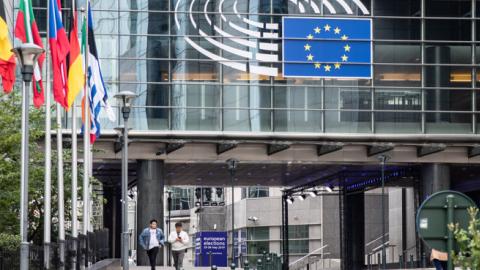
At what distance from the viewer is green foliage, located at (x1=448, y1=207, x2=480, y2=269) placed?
1392 cm

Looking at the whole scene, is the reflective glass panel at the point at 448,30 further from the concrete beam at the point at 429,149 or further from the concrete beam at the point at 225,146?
the concrete beam at the point at 225,146

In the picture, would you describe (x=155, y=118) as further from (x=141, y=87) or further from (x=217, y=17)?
(x=217, y=17)

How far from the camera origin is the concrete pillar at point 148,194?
191 feet

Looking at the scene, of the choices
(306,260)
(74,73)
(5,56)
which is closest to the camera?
(5,56)

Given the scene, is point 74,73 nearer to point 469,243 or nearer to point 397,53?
point 469,243

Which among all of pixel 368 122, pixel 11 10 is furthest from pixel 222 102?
pixel 11 10

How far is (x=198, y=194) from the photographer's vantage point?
120m

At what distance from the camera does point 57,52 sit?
99.8ft

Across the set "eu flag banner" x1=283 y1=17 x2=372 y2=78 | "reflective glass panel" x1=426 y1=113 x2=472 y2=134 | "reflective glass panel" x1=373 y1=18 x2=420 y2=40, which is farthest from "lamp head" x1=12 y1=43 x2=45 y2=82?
"reflective glass panel" x1=426 y1=113 x2=472 y2=134

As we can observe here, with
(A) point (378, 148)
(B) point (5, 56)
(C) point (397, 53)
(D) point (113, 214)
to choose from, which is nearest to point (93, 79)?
(B) point (5, 56)

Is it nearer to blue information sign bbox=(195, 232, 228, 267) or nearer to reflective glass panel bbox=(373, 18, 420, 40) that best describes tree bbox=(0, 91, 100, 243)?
reflective glass panel bbox=(373, 18, 420, 40)

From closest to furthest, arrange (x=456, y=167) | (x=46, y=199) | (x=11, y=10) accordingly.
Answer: (x=46, y=199), (x=11, y=10), (x=456, y=167)

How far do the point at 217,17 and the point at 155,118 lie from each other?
6.06m

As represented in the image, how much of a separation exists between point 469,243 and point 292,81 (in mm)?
44084
